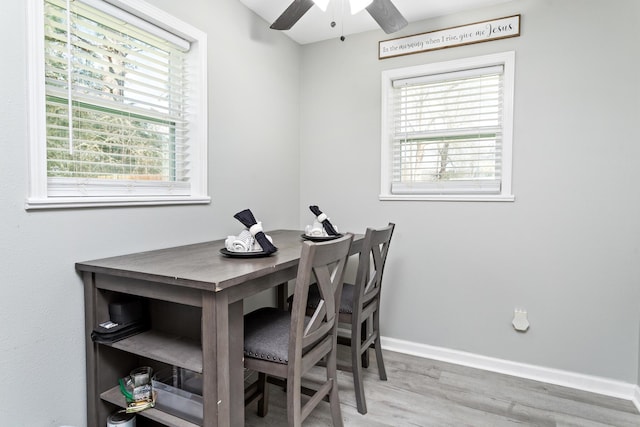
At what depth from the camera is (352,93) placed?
2.81 m

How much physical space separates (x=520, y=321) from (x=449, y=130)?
1395mm

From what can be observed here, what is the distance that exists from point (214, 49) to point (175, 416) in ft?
6.51

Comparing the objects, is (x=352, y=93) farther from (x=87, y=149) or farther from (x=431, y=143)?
(x=87, y=149)

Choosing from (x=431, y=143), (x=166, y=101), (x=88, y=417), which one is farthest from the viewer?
(x=431, y=143)

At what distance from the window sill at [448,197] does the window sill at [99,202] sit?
143cm

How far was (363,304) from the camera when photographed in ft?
6.63

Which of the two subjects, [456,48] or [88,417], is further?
[456,48]

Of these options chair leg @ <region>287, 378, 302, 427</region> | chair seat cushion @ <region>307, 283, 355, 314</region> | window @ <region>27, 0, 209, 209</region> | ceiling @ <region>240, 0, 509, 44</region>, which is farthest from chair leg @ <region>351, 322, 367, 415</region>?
ceiling @ <region>240, 0, 509, 44</region>

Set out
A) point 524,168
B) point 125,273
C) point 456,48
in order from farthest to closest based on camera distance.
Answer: point 456,48, point 524,168, point 125,273

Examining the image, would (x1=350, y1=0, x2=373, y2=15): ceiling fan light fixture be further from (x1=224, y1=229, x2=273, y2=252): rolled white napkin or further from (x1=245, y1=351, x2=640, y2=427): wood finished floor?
(x1=245, y1=351, x2=640, y2=427): wood finished floor

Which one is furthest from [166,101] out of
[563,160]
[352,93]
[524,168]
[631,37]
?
[631,37]

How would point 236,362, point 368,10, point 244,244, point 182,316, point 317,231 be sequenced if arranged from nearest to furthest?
point 236,362 → point 244,244 → point 182,316 → point 368,10 → point 317,231

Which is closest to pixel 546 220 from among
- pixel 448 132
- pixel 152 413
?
pixel 448 132

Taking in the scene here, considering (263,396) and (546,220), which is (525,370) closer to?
(546,220)
